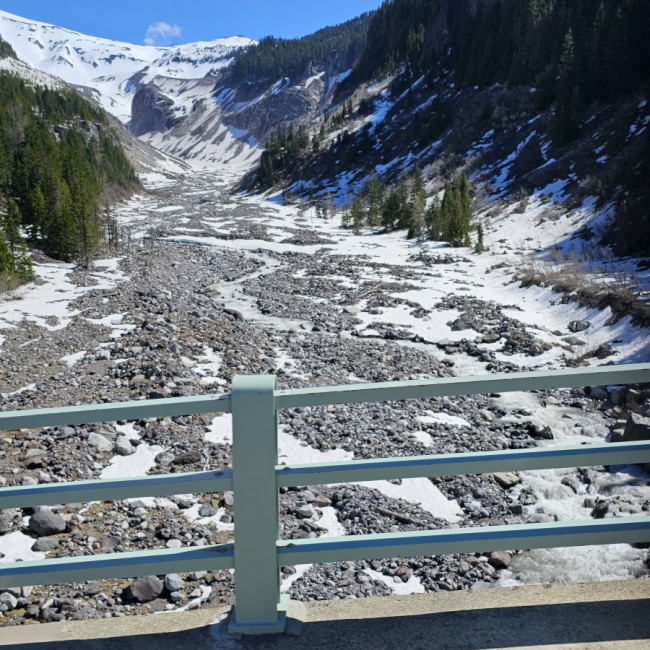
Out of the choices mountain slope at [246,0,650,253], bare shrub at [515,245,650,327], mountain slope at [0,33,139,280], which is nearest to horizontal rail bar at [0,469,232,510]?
bare shrub at [515,245,650,327]

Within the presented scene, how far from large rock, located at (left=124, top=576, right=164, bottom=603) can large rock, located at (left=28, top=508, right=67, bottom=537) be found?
145cm

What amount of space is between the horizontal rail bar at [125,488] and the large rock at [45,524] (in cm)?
362

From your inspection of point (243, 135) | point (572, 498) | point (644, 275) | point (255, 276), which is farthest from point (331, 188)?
point (243, 135)

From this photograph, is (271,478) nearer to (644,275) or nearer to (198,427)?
(198,427)

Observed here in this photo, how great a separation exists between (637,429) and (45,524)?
748 centimetres

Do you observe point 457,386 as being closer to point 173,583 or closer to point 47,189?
point 173,583

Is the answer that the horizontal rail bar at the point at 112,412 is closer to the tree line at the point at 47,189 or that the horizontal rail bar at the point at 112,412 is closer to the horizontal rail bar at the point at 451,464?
the horizontal rail bar at the point at 451,464

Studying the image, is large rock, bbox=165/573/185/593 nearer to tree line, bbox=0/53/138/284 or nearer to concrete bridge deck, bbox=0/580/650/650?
concrete bridge deck, bbox=0/580/650/650

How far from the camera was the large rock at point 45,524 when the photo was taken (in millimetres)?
5637

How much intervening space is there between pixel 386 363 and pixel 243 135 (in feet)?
658

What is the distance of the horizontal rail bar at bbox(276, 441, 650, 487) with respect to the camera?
8.45 feet

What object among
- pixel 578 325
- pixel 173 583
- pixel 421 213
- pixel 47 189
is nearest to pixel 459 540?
pixel 173 583

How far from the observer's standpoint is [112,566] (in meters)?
2.62

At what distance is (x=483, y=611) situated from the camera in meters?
2.86
